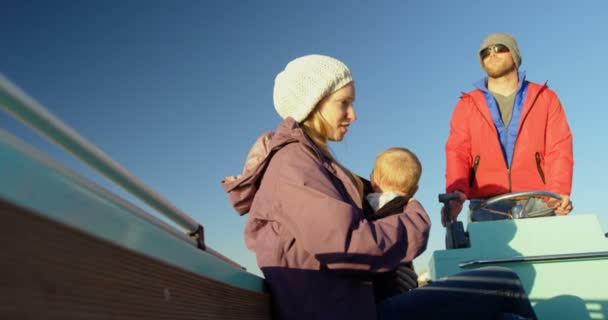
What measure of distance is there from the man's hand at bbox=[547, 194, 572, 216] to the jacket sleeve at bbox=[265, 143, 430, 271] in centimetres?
228

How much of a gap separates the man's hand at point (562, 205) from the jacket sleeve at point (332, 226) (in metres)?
2.28

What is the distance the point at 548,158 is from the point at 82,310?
13.4ft

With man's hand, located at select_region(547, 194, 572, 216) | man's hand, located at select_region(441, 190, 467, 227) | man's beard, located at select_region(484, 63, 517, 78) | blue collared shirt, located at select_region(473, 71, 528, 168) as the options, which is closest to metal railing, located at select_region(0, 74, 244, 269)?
man's hand, located at select_region(441, 190, 467, 227)

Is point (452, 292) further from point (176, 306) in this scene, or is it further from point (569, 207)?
point (569, 207)

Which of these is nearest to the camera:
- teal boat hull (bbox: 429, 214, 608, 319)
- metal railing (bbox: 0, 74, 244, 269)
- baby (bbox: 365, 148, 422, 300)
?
metal railing (bbox: 0, 74, 244, 269)

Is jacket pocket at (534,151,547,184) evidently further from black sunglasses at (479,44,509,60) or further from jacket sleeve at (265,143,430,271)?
jacket sleeve at (265,143,430,271)

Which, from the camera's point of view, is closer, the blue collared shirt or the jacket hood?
the jacket hood

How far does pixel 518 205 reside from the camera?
346 cm

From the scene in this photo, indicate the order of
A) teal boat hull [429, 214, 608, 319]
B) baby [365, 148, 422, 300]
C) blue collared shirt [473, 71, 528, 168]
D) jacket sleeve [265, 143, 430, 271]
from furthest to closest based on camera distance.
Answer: blue collared shirt [473, 71, 528, 168], teal boat hull [429, 214, 608, 319], baby [365, 148, 422, 300], jacket sleeve [265, 143, 430, 271]

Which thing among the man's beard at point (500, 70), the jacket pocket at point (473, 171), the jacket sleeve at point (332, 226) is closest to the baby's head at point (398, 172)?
the jacket sleeve at point (332, 226)

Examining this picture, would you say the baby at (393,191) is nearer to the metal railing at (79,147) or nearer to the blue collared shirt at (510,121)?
the metal railing at (79,147)

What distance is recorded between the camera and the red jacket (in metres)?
4.12

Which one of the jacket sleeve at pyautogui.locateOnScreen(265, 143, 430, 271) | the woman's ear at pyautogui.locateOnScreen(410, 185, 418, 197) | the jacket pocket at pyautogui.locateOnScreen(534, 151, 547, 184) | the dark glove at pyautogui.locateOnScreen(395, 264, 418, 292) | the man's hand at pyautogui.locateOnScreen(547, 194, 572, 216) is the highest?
the jacket pocket at pyautogui.locateOnScreen(534, 151, 547, 184)

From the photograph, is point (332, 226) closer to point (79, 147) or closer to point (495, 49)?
point (79, 147)
